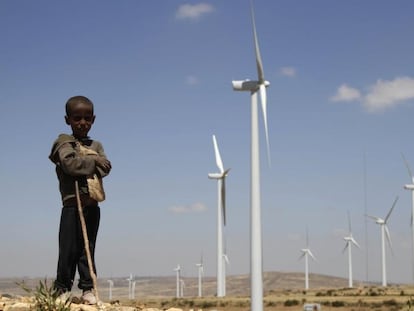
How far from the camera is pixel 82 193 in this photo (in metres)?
11.8

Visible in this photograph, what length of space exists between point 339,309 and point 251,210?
37.6 metres

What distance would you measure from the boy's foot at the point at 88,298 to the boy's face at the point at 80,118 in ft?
9.14

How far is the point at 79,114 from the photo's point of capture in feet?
39.3

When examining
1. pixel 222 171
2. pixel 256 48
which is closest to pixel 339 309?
pixel 222 171

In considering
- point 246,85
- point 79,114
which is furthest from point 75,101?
point 246,85

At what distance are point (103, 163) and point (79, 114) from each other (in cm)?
96

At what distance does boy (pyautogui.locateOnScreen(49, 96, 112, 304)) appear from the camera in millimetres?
11703

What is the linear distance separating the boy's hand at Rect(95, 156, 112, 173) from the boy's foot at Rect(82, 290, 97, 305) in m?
2.16

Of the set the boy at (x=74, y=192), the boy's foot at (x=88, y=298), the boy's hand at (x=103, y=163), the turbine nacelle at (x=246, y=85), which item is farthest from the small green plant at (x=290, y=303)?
the boy's hand at (x=103, y=163)

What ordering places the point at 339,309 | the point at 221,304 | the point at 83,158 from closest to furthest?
the point at 83,158
the point at 339,309
the point at 221,304

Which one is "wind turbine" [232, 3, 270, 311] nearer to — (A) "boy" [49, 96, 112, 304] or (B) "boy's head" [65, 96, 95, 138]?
(A) "boy" [49, 96, 112, 304]

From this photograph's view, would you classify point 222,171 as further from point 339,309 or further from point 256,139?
point 256,139

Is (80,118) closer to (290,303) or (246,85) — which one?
(246,85)

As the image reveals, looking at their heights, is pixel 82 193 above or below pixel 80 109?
below
